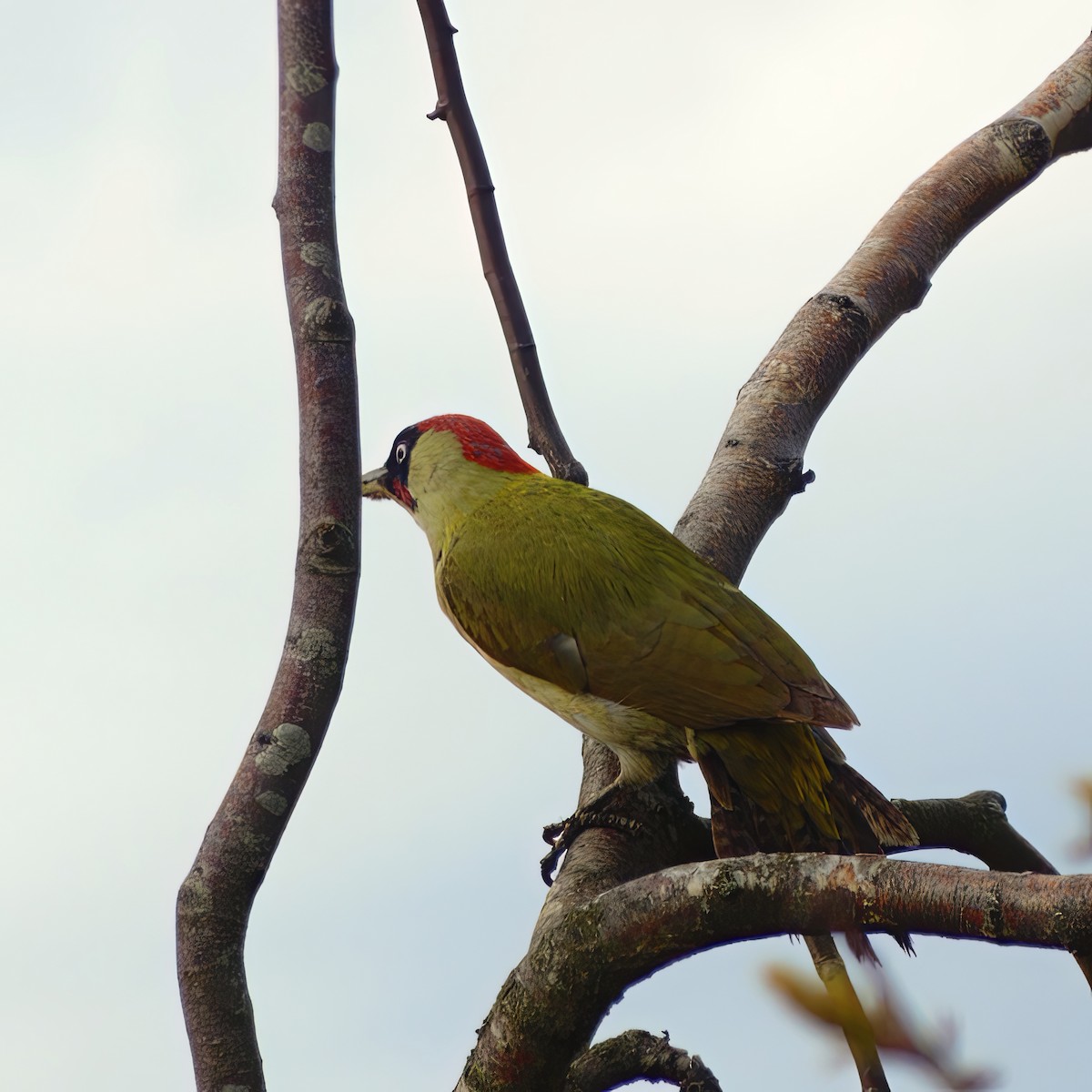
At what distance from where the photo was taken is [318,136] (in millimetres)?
2688

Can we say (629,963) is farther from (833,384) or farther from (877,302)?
(877,302)

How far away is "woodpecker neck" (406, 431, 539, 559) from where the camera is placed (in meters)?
3.21

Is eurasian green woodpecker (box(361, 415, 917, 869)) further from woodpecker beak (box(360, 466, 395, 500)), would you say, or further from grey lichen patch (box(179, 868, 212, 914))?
grey lichen patch (box(179, 868, 212, 914))

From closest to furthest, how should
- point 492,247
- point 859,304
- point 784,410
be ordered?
point 492,247 → point 784,410 → point 859,304

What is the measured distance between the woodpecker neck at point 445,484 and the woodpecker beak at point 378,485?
0.16 m

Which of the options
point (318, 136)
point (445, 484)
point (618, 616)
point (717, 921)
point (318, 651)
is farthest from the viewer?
point (445, 484)

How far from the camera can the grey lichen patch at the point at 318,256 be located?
2.65 m

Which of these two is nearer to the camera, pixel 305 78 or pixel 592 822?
pixel 305 78

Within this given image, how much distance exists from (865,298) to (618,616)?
1975mm

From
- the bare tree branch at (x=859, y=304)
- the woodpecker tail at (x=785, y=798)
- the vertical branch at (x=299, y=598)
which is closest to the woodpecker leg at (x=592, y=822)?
the woodpecker tail at (x=785, y=798)

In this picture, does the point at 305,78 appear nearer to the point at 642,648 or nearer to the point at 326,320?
the point at 326,320

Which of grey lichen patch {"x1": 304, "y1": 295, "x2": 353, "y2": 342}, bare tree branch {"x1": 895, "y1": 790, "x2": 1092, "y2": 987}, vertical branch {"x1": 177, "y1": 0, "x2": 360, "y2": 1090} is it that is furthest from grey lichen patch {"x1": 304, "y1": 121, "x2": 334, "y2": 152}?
bare tree branch {"x1": 895, "y1": 790, "x2": 1092, "y2": 987}

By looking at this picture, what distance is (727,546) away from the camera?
12.1 ft

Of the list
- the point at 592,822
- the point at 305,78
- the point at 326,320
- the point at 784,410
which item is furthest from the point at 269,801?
the point at 784,410
